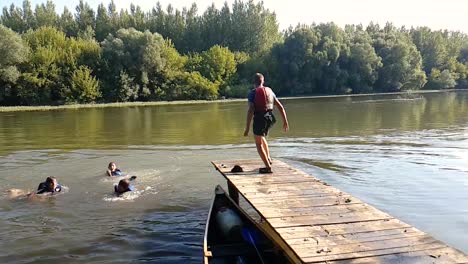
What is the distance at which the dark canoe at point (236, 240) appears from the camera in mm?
7102

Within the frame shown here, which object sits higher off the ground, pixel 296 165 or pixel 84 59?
pixel 84 59

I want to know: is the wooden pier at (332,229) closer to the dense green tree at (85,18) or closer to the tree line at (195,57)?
the tree line at (195,57)

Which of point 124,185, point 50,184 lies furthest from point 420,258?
point 50,184

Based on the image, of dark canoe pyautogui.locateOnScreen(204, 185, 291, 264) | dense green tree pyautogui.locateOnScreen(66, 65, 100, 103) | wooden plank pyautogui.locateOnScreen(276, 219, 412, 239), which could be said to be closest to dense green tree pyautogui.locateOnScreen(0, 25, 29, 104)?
dense green tree pyautogui.locateOnScreen(66, 65, 100, 103)

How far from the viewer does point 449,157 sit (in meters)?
16.9

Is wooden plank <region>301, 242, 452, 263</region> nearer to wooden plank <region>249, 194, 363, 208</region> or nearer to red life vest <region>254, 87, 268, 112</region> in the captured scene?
wooden plank <region>249, 194, 363, 208</region>

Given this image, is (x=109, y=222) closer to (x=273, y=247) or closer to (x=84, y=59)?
(x=273, y=247)

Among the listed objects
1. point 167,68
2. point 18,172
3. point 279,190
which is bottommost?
point 18,172

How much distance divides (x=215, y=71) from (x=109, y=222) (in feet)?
220

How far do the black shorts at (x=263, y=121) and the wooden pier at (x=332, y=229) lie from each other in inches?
49.3

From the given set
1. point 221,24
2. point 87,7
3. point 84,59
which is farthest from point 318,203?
point 87,7

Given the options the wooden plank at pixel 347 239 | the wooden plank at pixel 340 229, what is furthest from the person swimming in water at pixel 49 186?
the wooden plank at pixel 347 239

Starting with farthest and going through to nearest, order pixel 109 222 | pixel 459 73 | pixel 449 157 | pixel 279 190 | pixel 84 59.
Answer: pixel 459 73, pixel 84 59, pixel 449 157, pixel 109 222, pixel 279 190

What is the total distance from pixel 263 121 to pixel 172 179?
5.54 m
